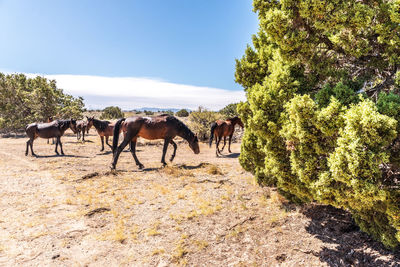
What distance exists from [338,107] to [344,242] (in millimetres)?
3494

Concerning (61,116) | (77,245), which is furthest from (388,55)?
(61,116)

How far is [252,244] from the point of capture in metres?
5.21

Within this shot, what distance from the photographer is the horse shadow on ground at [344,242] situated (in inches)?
171

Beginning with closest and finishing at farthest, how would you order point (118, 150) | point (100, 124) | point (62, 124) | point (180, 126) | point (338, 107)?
point (338, 107)
point (118, 150)
point (180, 126)
point (62, 124)
point (100, 124)

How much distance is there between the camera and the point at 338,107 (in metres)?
3.66

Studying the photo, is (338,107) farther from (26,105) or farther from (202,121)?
(26,105)

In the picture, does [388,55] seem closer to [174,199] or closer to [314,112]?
[314,112]

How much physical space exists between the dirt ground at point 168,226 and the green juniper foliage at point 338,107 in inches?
48.1


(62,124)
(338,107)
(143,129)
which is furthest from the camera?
(62,124)

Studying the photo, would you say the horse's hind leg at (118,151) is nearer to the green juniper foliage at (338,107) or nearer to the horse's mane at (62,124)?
the horse's mane at (62,124)

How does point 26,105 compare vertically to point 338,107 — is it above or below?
above

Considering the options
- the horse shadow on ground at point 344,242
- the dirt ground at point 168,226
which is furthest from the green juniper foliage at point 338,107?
the dirt ground at point 168,226

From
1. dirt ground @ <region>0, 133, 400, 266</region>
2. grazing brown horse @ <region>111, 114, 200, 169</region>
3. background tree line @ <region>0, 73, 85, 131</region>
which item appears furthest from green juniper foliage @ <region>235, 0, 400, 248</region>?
background tree line @ <region>0, 73, 85, 131</region>

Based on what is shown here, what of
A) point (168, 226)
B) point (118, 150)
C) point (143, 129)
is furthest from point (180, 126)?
point (168, 226)
